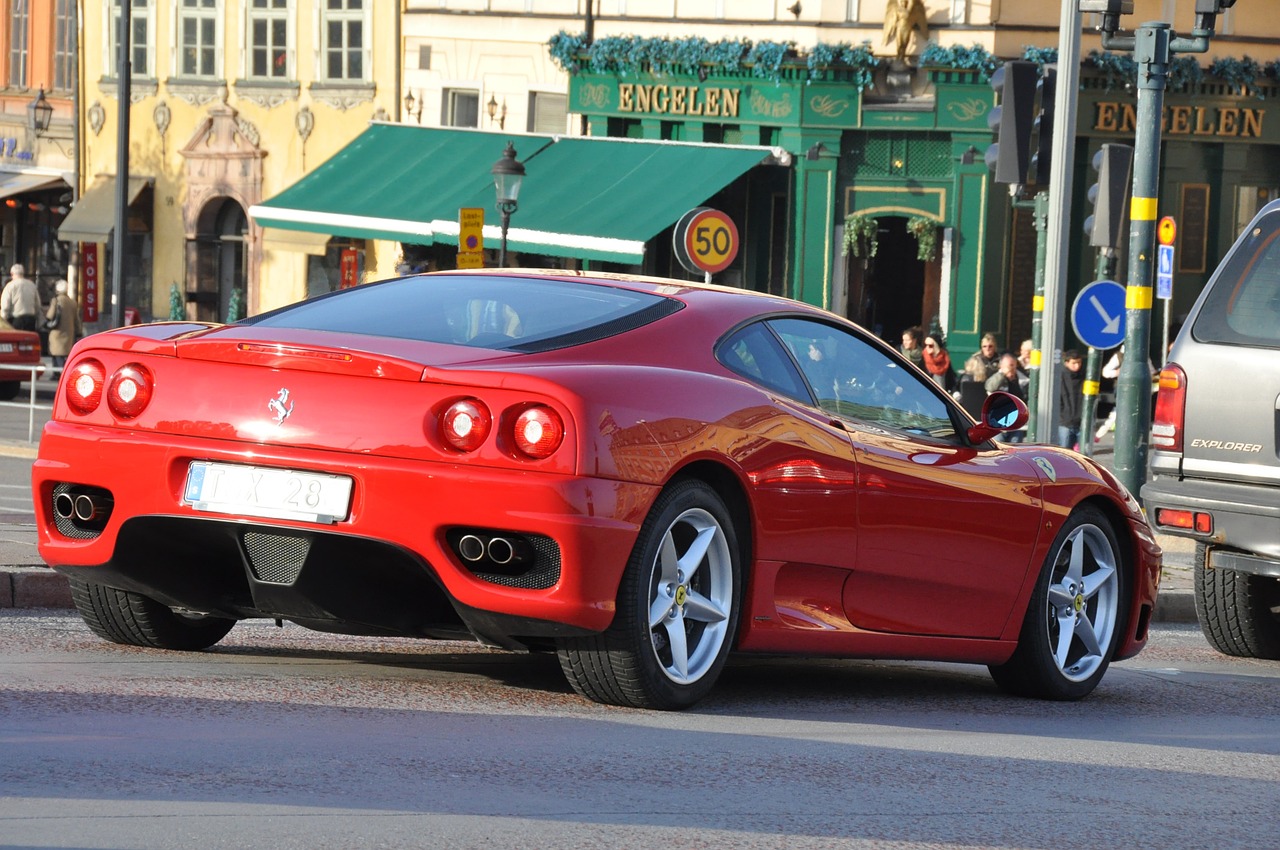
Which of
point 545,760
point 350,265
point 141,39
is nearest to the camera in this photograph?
point 545,760

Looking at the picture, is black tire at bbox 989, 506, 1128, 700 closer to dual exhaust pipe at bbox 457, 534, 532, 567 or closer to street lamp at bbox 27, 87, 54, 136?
dual exhaust pipe at bbox 457, 534, 532, 567

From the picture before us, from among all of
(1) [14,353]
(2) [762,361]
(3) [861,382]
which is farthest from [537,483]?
(1) [14,353]

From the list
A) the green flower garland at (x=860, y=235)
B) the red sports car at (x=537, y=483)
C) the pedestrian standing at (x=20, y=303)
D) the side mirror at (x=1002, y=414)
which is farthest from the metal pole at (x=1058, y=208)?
the pedestrian standing at (x=20, y=303)

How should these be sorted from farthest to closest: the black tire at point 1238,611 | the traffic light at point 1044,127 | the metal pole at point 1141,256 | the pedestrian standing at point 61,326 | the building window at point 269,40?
1. the building window at point 269,40
2. the pedestrian standing at point 61,326
3. the traffic light at point 1044,127
4. the metal pole at point 1141,256
5. the black tire at point 1238,611

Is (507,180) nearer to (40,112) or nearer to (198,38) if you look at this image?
(198,38)

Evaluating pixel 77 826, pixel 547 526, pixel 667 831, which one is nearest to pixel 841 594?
pixel 547 526

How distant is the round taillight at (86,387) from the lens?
23.0 ft

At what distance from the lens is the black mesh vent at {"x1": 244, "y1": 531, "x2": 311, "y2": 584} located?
658 centimetres

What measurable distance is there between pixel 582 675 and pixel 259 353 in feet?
4.41

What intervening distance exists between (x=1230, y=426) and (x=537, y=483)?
4389 mm

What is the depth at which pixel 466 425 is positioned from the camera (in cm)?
646

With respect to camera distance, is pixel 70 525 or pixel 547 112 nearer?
pixel 70 525

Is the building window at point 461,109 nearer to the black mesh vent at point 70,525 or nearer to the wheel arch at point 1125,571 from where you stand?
the wheel arch at point 1125,571

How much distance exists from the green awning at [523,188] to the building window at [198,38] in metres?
3.86
